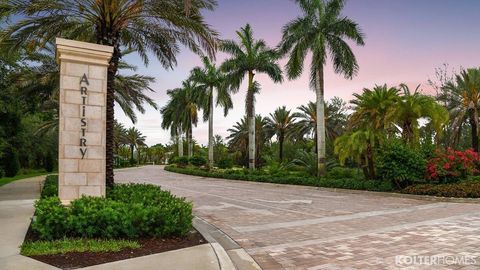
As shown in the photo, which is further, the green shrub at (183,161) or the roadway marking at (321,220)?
the green shrub at (183,161)

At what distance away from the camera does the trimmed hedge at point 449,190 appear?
48.9 feet

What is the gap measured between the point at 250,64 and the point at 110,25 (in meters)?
20.2

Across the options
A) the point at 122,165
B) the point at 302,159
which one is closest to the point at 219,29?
the point at 302,159

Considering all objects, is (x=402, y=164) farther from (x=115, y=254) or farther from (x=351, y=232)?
(x=115, y=254)

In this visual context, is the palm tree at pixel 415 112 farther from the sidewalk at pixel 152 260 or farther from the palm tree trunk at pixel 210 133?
the palm tree trunk at pixel 210 133

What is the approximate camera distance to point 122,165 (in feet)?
227

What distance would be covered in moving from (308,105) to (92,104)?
3437 cm

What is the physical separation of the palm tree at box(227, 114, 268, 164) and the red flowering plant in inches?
1091

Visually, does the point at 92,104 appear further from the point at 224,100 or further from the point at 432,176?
the point at 224,100

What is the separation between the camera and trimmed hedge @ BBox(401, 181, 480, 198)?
14898 millimetres

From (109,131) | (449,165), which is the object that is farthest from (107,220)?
(449,165)

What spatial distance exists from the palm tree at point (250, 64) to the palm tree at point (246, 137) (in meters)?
13.1

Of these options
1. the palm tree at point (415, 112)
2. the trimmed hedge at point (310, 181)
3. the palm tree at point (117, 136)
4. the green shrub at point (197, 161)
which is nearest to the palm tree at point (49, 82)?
the trimmed hedge at point (310, 181)

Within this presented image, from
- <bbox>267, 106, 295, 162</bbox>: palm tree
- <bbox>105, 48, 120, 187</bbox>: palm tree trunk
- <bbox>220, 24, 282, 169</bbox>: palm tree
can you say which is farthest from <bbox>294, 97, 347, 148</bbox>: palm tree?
<bbox>105, 48, 120, 187</bbox>: palm tree trunk
